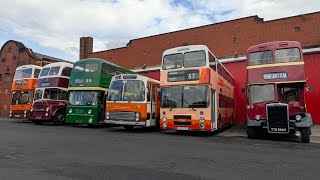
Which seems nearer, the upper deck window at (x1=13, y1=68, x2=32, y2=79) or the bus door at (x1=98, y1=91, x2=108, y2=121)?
the bus door at (x1=98, y1=91, x2=108, y2=121)

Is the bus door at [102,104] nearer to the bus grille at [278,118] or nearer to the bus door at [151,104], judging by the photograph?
the bus door at [151,104]

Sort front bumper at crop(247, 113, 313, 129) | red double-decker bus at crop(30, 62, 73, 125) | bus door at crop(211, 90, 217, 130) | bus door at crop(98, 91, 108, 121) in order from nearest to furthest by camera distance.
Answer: front bumper at crop(247, 113, 313, 129) < bus door at crop(211, 90, 217, 130) < bus door at crop(98, 91, 108, 121) < red double-decker bus at crop(30, 62, 73, 125)

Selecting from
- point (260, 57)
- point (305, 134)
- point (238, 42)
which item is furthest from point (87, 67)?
point (238, 42)

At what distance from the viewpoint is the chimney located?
1603 inches

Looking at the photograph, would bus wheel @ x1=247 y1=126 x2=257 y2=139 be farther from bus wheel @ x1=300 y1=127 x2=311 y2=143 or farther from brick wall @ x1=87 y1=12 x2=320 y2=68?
brick wall @ x1=87 y1=12 x2=320 y2=68

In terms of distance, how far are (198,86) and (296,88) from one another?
424 cm

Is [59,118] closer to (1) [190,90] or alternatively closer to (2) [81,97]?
(2) [81,97]

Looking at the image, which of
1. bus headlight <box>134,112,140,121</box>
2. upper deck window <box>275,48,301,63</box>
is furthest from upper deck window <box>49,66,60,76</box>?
upper deck window <box>275,48,301,63</box>

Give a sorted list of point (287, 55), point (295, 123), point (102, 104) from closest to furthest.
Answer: point (295, 123)
point (287, 55)
point (102, 104)

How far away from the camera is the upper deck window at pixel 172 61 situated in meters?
14.4

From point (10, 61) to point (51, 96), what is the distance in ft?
79.8

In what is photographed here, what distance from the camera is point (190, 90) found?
13750 millimetres

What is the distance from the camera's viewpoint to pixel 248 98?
13.1m

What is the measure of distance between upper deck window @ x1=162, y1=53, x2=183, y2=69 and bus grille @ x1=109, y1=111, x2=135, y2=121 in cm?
302
